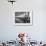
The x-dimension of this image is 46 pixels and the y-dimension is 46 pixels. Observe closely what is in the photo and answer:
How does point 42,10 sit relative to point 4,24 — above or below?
above

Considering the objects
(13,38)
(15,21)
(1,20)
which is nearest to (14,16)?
(15,21)

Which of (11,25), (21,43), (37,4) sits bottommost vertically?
(21,43)

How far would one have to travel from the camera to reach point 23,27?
15.2 ft

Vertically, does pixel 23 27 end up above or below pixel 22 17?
below

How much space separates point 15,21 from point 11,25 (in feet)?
0.65

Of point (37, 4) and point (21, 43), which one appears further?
point (37, 4)

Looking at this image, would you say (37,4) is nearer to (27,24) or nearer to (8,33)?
(27,24)

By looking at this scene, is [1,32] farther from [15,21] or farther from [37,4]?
[37,4]

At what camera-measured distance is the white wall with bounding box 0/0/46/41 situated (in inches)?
181

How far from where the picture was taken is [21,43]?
3.80 meters

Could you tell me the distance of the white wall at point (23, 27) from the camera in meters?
4.59

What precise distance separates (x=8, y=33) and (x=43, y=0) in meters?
1.65

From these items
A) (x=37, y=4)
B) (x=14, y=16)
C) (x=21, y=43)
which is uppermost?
(x=37, y=4)

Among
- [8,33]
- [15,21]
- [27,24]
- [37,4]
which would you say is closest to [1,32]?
[8,33]
